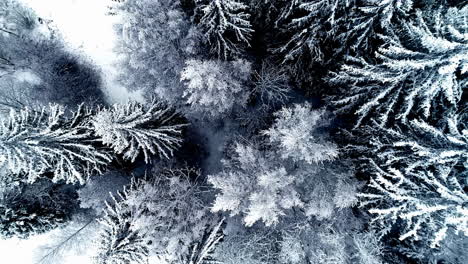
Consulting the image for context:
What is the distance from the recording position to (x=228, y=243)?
1426 centimetres

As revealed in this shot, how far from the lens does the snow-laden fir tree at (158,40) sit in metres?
12.1

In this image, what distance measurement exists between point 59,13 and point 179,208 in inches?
543

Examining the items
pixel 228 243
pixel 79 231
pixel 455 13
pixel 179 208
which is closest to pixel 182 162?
pixel 179 208

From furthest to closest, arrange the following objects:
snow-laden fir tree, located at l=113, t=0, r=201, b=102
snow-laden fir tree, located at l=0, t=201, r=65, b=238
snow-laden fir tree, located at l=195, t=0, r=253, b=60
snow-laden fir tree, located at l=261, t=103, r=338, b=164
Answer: snow-laden fir tree, located at l=0, t=201, r=65, b=238 < snow-laden fir tree, located at l=113, t=0, r=201, b=102 < snow-laden fir tree, located at l=195, t=0, r=253, b=60 < snow-laden fir tree, located at l=261, t=103, r=338, b=164

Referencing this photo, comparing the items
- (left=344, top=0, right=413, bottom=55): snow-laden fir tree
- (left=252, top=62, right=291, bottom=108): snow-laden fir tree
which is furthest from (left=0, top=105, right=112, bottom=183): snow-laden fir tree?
(left=344, top=0, right=413, bottom=55): snow-laden fir tree

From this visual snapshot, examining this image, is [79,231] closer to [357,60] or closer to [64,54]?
[64,54]

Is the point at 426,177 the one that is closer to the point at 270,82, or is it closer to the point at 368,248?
the point at 368,248

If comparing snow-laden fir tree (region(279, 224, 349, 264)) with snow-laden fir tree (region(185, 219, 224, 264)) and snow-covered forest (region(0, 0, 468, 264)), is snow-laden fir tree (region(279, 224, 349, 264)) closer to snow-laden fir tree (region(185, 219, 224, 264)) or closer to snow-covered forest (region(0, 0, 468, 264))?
snow-covered forest (region(0, 0, 468, 264))

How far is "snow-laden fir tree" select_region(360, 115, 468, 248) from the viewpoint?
31.4 ft

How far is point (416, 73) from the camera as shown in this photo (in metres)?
10.9

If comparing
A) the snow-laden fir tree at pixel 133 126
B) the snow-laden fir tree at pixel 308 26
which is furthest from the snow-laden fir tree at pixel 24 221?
the snow-laden fir tree at pixel 308 26

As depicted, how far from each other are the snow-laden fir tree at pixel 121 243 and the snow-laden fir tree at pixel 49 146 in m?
2.19

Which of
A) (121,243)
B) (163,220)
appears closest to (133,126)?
(163,220)

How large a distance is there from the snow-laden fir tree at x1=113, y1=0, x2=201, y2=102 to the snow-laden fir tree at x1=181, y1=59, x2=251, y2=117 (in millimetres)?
1242
